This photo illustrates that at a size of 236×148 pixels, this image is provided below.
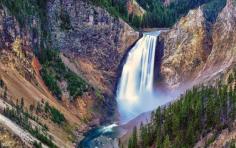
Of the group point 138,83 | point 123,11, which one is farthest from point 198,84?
point 123,11

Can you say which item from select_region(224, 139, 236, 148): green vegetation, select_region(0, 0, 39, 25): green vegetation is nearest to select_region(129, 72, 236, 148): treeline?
select_region(224, 139, 236, 148): green vegetation

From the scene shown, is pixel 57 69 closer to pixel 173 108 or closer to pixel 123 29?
pixel 123 29

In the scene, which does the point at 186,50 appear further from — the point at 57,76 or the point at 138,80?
the point at 57,76

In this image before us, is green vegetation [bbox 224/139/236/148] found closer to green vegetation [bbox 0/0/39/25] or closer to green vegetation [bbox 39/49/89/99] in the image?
green vegetation [bbox 39/49/89/99]

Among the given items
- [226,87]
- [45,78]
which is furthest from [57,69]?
[226,87]

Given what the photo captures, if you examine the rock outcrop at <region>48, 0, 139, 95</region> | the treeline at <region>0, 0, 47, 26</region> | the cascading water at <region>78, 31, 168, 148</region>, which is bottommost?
the cascading water at <region>78, 31, 168, 148</region>

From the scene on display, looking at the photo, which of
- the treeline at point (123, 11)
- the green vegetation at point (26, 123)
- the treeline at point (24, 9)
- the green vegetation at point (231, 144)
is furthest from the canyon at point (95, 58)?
the green vegetation at point (231, 144)
